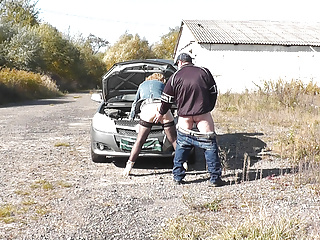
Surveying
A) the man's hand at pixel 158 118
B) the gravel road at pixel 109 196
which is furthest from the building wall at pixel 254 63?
the man's hand at pixel 158 118

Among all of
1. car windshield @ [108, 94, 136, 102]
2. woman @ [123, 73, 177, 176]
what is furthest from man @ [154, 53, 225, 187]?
car windshield @ [108, 94, 136, 102]

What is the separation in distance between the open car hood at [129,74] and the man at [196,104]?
82.3 inches

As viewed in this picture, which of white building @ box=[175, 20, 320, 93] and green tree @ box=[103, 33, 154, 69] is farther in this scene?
green tree @ box=[103, 33, 154, 69]

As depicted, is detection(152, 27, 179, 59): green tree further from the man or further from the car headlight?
the man

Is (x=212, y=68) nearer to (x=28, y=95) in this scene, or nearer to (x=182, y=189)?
(x=28, y=95)

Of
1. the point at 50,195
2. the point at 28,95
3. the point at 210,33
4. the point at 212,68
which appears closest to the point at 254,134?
the point at 50,195

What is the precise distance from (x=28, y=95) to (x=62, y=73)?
16.9 m

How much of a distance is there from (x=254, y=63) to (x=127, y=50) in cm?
3293

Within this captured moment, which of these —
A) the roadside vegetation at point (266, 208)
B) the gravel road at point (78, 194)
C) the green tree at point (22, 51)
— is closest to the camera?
the roadside vegetation at point (266, 208)

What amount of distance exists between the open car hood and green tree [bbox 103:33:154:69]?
157 feet

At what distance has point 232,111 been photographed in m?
15.8

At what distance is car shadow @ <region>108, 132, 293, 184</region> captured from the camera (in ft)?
21.7

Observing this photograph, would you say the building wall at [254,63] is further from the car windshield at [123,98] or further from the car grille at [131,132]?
the car grille at [131,132]

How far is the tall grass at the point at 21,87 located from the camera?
24.6 m
